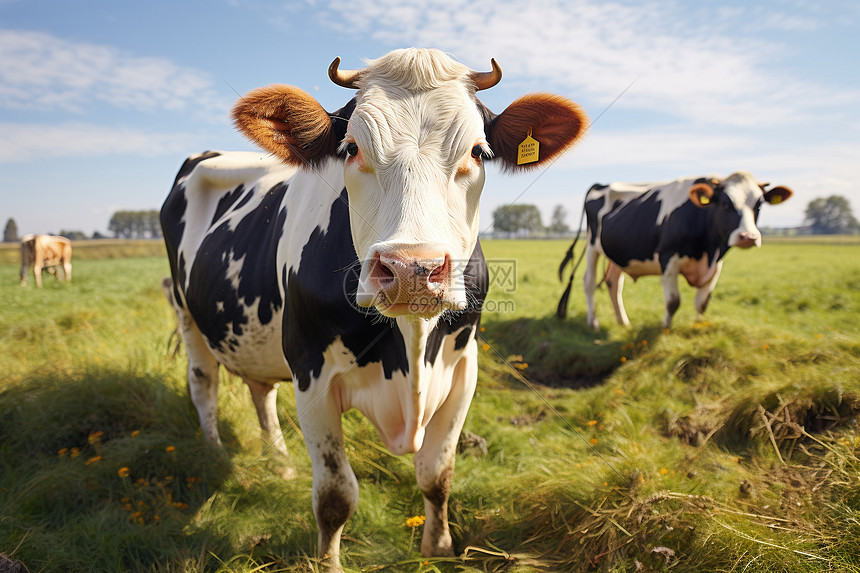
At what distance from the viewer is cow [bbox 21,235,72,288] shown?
66.6 ft

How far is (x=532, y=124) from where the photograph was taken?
256 cm

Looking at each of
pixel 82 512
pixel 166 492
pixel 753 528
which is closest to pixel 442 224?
pixel 753 528

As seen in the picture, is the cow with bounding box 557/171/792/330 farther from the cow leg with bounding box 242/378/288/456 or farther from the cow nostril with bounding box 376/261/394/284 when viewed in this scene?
the cow nostril with bounding box 376/261/394/284

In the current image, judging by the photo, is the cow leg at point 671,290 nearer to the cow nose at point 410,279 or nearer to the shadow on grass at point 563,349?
the shadow on grass at point 563,349

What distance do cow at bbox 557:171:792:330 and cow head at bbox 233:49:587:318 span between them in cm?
636

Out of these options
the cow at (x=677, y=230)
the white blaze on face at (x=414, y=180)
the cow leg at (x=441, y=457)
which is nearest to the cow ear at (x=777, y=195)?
the cow at (x=677, y=230)

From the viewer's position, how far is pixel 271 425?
4562mm

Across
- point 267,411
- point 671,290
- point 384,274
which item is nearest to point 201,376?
point 267,411

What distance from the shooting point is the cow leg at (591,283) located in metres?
9.54

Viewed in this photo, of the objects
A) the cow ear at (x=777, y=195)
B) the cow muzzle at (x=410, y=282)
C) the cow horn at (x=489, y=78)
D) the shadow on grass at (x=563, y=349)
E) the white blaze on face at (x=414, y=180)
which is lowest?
the shadow on grass at (x=563, y=349)

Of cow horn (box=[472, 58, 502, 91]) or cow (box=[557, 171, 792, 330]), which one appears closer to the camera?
cow horn (box=[472, 58, 502, 91])

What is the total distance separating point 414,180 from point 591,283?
8873 millimetres

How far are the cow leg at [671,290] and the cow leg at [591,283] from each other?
4.58ft

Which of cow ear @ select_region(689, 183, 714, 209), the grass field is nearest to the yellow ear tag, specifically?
the grass field
